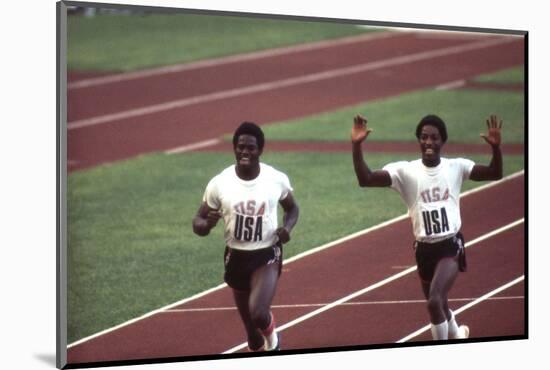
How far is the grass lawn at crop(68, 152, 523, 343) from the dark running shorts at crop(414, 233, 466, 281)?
2.45 feet

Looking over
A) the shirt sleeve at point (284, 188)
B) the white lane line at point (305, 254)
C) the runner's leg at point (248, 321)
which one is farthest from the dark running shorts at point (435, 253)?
the runner's leg at point (248, 321)

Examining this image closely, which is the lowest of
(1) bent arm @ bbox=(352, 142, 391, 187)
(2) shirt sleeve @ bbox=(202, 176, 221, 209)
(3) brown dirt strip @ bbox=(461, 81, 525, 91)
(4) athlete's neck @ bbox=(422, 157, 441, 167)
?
(2) shirt sleeve @ bbox=(202, 176, 221, 209)

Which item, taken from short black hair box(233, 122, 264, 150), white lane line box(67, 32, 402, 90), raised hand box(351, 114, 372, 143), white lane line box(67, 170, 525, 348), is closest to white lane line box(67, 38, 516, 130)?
white lane line box(67, 32, 402, 90)

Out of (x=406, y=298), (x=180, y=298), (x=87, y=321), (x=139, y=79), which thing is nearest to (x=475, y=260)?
(x=406, y=298)

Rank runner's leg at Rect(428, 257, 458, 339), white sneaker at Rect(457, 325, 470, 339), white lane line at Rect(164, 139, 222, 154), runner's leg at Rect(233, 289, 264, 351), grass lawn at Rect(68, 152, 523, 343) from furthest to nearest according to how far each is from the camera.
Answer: white lane line at Rect(164, 139, 222, 154) → white sneaker at Rect(457, 325, 470, 339) → runner's leg at Rect(428, 257, 458, 339) → grass lawn at Rect(68, 152, 523, 343) → runner's leg at Rect(233, 289, 264, 351)

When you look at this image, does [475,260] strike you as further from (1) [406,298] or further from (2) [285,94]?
(2) [285,94]

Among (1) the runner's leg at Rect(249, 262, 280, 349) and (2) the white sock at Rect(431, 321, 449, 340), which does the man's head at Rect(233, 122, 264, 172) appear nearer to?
(1) the runner's leg at Rect(249, 262, 280, 349)

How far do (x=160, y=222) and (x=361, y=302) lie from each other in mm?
2016

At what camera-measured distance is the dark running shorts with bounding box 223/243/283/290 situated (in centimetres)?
977

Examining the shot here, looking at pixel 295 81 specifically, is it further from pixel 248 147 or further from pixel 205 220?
pixel 205 220

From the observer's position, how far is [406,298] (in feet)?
35.5

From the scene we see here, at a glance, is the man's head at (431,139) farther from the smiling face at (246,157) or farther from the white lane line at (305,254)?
the smiling face at (246,157)

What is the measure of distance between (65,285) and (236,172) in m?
1.41

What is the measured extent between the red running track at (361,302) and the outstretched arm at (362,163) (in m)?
0.81
